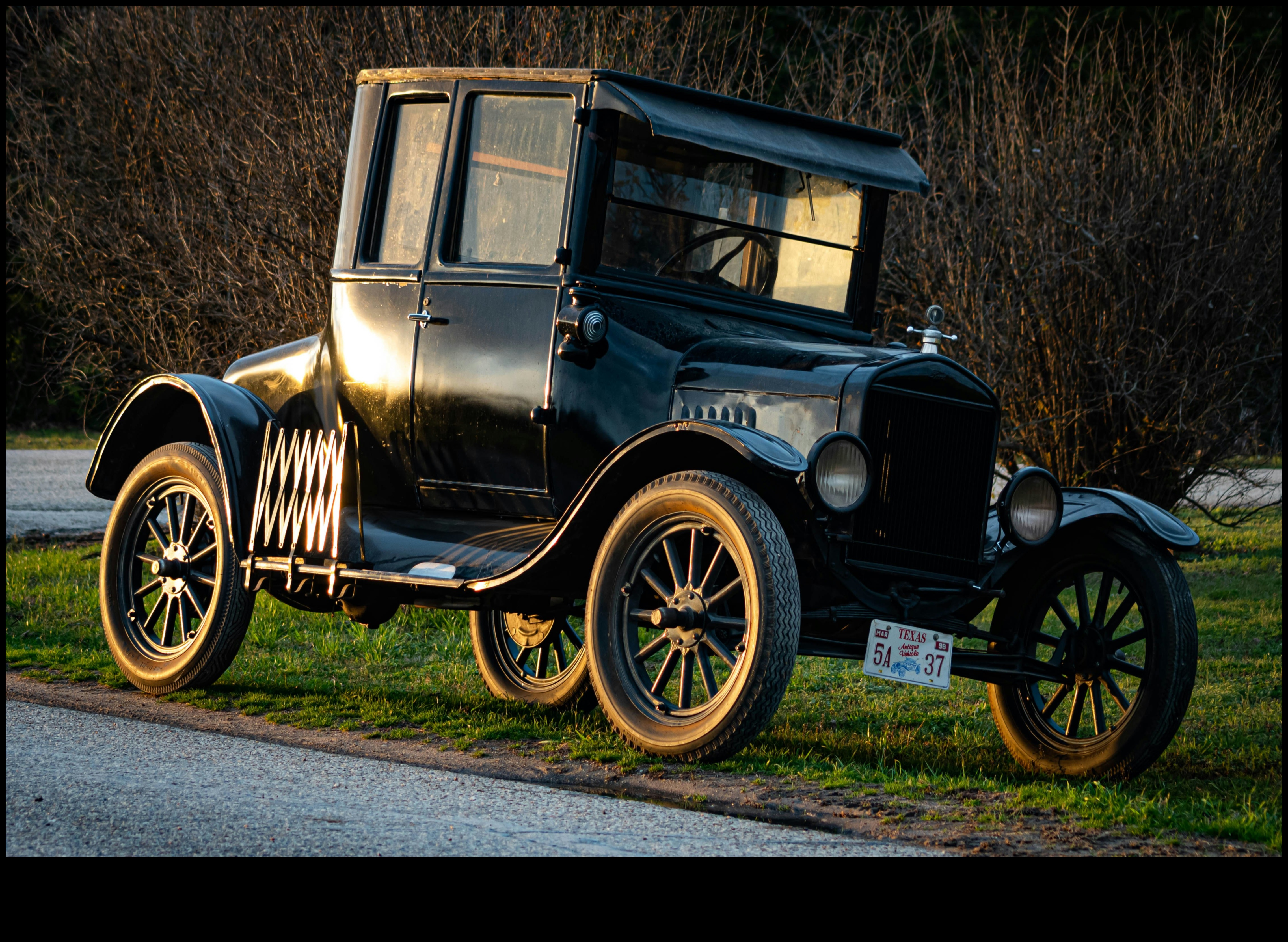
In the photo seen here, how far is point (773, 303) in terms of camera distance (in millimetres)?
6398

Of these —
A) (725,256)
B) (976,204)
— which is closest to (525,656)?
(725,256)

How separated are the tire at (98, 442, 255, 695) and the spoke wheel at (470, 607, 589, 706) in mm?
1125

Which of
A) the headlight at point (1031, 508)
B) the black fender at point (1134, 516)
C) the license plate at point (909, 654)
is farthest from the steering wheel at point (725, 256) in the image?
the license plate at point (909, 654)

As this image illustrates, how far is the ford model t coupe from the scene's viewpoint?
5.22 metres

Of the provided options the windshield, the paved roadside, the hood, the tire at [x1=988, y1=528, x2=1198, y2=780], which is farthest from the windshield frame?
the paved roadside

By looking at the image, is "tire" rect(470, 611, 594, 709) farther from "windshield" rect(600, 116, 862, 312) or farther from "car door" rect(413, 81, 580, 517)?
"windshield" rect(600, 116, 862, 312)

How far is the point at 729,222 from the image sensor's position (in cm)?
630

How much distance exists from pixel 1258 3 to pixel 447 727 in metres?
19.1

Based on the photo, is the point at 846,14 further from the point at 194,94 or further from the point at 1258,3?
the point at 194,94

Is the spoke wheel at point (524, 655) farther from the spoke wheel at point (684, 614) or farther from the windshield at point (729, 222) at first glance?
the windshield at point (729, 222)

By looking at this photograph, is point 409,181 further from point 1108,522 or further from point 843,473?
point 1108,522

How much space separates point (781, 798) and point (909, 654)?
2.28ft

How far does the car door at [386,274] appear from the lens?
6402 mm
